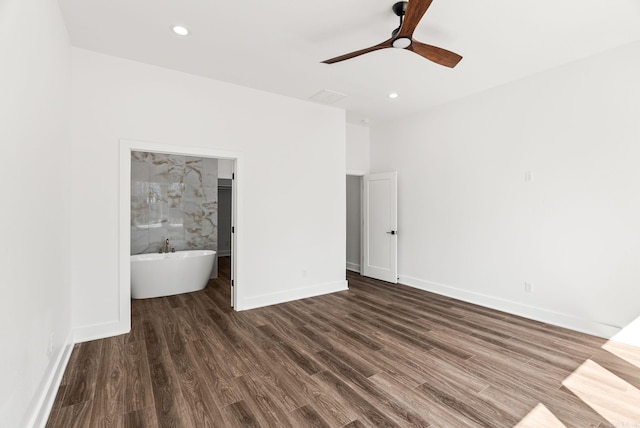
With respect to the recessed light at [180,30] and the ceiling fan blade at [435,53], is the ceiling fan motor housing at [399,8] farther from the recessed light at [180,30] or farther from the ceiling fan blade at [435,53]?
the recessed light at [180,30]

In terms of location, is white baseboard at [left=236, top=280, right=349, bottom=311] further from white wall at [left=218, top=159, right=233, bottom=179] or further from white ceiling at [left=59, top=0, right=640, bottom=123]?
white wall at [left=218, top=159, right=233, bottom=179]

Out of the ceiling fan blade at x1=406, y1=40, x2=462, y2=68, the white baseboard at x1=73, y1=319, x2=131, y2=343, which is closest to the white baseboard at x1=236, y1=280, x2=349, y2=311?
the white baseboard at x1=73, y1=319, x2=131, y2=343

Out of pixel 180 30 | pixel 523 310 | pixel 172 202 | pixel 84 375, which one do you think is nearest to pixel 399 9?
pixel 180 30

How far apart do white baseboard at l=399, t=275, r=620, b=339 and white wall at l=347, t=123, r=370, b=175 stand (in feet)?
7.74

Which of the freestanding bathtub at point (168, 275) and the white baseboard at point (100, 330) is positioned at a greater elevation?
the freestanding bathtub at point (168, 275)

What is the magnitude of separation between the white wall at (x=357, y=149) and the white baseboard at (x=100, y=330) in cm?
426

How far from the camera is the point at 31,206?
185cm

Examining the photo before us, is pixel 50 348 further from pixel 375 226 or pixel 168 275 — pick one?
pixel 375 226

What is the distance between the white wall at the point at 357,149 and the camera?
593 centimetres

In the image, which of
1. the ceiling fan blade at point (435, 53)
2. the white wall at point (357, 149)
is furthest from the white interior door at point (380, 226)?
the ceiling fan blade at point (435, 53)

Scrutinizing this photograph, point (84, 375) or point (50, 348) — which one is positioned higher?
point (50, 348)

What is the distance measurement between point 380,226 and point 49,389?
4868 mm

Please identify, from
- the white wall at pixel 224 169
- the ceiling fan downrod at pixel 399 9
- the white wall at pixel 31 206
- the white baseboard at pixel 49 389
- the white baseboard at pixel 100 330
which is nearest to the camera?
the white wall at pixel 31 206

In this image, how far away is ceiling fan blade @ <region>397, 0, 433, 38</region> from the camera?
1999mm
